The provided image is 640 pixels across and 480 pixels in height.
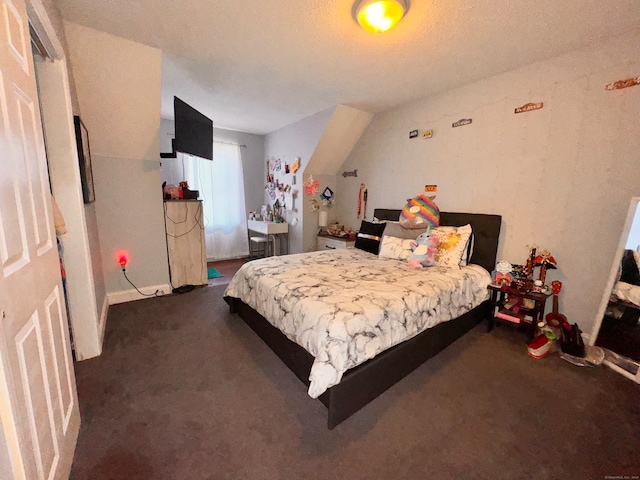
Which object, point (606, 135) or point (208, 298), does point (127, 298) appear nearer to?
point (208, 298)

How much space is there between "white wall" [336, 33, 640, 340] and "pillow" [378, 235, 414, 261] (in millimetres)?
788

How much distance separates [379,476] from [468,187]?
273 centimetres

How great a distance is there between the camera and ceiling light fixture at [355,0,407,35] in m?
1.56

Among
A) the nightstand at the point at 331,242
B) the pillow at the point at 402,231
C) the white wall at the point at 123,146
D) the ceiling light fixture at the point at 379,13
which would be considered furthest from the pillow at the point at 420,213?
the white wall at the point at 123,146

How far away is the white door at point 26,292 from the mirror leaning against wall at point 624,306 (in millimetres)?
3275

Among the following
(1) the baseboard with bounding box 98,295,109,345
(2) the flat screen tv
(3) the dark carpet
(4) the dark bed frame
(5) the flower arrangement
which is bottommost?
(3) the dark carpet

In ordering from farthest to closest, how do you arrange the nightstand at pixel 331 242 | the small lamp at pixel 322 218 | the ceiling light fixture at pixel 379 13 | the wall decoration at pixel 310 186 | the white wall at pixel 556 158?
1. the small lamp at pixel 322 218
2. the wall decoration at pixel 310 186
3. the nightstand at pixel 331 242
4. the white wall at pixel 556 158
5. the ceiling light fixture at pixel 379 13

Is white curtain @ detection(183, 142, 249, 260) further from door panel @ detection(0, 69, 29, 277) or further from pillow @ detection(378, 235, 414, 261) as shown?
door panel @ detection(0, 69, 29, 277)

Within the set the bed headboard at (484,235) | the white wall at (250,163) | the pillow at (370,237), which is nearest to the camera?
the bed headboard at (484,235)

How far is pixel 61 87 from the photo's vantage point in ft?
5.29

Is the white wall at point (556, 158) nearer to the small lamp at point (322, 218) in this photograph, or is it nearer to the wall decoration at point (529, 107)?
the wall decoration at point (529, 107)

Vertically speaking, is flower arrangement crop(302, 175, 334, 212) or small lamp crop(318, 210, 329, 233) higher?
flower arrangement crop(302, 175, 334, 212)

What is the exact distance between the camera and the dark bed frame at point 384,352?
1431 mm

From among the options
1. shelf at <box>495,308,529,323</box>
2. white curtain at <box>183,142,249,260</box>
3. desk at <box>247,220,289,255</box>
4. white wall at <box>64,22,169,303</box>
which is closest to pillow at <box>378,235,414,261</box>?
shelf at <box>495,308,529,323</box>
